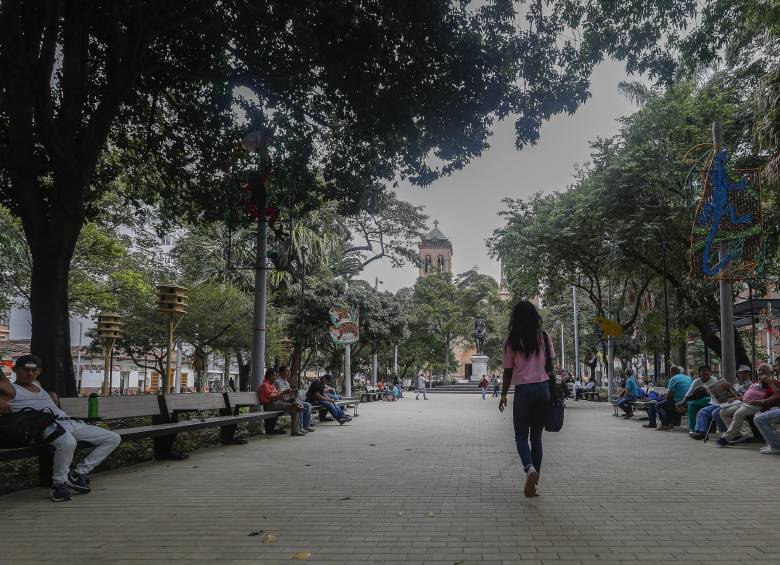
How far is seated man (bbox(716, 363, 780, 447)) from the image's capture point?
9.88 meters

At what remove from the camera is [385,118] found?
11.3m

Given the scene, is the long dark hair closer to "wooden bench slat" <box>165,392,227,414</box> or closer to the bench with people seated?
the bench with people seated

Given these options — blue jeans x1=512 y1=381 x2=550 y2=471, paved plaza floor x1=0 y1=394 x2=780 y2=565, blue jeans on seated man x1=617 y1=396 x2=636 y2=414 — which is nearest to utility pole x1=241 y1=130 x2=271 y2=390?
paved plaza floor x1=0 y1=394 x2=780 y2=565

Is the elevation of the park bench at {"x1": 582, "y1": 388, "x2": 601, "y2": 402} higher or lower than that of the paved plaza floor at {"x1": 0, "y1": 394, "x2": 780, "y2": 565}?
lower

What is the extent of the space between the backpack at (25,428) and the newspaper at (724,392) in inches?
410

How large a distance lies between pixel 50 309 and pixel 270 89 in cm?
592

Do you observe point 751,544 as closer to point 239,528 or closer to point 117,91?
point 239,528

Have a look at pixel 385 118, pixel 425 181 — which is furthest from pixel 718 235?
pixel 385 118

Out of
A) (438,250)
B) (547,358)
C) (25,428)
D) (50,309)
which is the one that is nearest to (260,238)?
(50,309)

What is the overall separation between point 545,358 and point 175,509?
143 inches

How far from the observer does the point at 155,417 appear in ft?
31.1

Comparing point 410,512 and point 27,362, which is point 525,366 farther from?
point 27,362

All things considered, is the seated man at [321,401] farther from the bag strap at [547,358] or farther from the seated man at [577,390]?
the seated man at [577,390]

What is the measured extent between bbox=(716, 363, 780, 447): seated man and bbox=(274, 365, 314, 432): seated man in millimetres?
7624
